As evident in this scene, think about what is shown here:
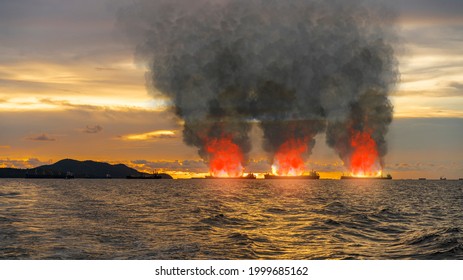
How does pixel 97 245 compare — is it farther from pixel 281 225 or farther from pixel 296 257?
pixel 281 225

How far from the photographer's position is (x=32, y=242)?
36250 mm

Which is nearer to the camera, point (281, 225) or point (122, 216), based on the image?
point (281, 225)

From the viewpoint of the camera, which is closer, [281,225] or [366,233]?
[366,233]

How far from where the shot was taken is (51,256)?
3139cm

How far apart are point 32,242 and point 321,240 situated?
2101cm

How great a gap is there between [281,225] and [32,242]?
22097 mm

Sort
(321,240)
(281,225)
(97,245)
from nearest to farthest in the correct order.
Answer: (97,245) < (321,240) < (281,225)
